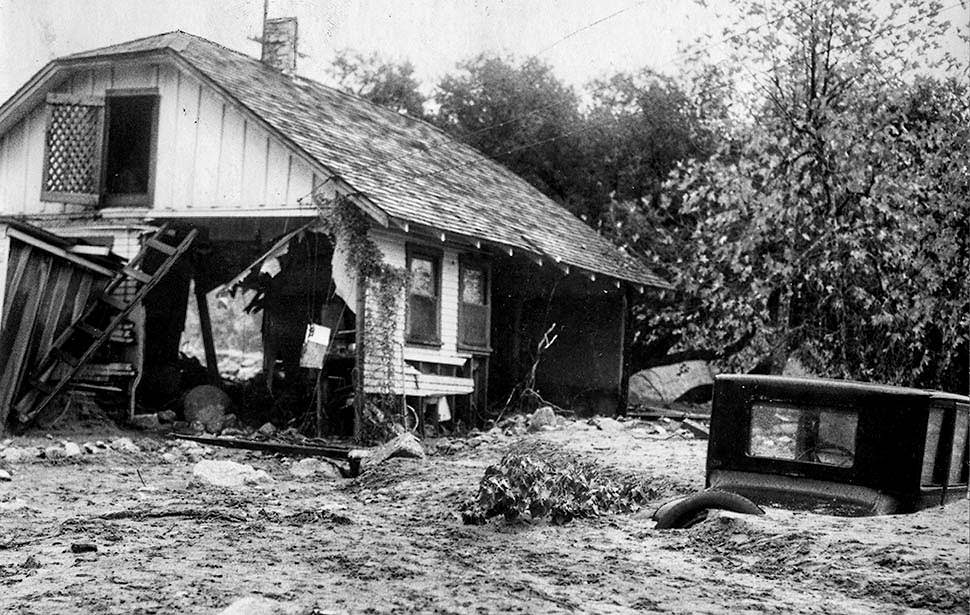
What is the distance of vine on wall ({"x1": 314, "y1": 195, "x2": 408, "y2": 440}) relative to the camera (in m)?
15.3

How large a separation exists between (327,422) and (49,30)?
7.03 meters

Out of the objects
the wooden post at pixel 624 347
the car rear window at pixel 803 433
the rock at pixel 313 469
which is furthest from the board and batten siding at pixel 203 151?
the car rear window at pixel 803 433

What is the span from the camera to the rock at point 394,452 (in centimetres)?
1241

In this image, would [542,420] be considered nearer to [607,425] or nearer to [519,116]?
[607,425]

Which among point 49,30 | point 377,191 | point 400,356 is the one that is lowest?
point 400,356

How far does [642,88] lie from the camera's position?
101ft

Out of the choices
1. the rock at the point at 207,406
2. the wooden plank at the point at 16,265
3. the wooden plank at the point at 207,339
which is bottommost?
the rock at the point at 207,406

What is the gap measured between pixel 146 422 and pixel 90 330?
1.70 metres

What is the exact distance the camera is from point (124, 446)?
13391mm

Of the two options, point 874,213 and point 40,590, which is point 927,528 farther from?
point 874,213

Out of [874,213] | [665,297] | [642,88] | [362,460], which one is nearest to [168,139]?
[362,460]

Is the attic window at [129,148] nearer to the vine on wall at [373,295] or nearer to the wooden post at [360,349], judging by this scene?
the vine on wall at [373,295]

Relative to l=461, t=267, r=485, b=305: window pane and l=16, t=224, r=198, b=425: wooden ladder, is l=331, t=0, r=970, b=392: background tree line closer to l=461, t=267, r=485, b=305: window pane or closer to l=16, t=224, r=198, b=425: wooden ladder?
l=461, t=267, r=485, b=305: window pane

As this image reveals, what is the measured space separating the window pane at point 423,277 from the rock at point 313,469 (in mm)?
4321
